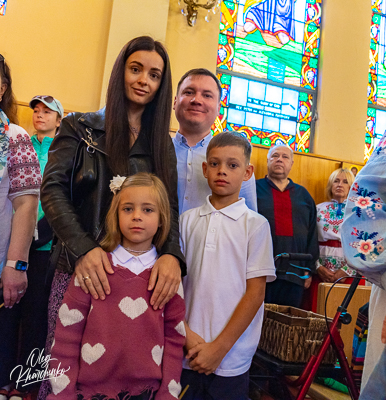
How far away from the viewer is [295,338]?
2068mm

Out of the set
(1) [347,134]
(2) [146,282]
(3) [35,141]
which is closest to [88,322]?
(2) [146,282]

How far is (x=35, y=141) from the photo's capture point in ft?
9.33

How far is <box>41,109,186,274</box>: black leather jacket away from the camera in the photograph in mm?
1279

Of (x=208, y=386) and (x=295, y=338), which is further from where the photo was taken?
(x=295, y=338)

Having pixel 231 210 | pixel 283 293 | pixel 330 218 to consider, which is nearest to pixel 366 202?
pixel 231 210

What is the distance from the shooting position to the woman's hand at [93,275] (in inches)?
47.8

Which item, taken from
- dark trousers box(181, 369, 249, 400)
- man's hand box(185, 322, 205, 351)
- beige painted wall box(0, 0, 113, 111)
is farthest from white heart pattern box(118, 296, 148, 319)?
beige painted wall box(0, 0, 113, 111)

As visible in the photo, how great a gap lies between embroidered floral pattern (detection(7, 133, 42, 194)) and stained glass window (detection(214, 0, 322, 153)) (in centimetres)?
402

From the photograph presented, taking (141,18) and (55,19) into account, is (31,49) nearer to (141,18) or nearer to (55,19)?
(55,19)

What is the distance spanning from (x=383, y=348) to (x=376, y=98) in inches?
246

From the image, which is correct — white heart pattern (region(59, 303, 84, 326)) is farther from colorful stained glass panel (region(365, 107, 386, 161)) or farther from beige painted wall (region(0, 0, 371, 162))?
colorful stained glass panel (region(365, 107, 386, 161))

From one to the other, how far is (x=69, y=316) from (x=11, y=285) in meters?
0.56

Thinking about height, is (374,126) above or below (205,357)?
above
